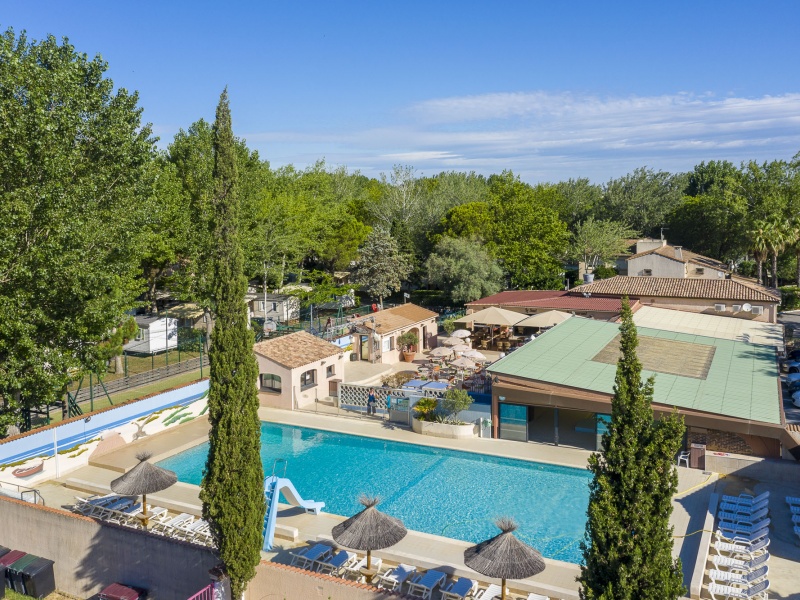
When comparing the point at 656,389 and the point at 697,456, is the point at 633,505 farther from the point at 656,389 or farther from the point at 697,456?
the point at 656,389

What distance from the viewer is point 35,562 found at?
14594 mm

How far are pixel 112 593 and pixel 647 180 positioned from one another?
252ft

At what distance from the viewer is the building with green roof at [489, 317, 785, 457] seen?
20594mm

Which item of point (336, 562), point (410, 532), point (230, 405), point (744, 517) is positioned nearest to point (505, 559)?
point (336, 562)

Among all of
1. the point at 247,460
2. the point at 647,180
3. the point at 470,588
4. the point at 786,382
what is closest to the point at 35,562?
the point at 247,460

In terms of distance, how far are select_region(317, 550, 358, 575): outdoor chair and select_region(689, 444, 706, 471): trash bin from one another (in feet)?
38.5

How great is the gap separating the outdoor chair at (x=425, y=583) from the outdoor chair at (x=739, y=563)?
6.11 m

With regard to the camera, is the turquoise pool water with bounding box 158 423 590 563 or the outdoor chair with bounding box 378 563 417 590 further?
the turquoise pool water with bounding box 158 423 590 563

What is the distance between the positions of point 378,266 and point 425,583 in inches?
1625

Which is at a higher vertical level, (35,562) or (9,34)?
(9,34)

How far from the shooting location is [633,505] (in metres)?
8.91

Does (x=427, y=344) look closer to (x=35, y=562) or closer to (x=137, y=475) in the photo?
(x=137, y=475)

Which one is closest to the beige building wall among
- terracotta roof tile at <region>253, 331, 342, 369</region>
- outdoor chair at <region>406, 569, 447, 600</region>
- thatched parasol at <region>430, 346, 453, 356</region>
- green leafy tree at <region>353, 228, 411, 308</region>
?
terracotta roof tile at <region>253, 331, 342, 369</region>

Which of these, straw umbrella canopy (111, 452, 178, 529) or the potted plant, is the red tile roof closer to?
the potted plant
